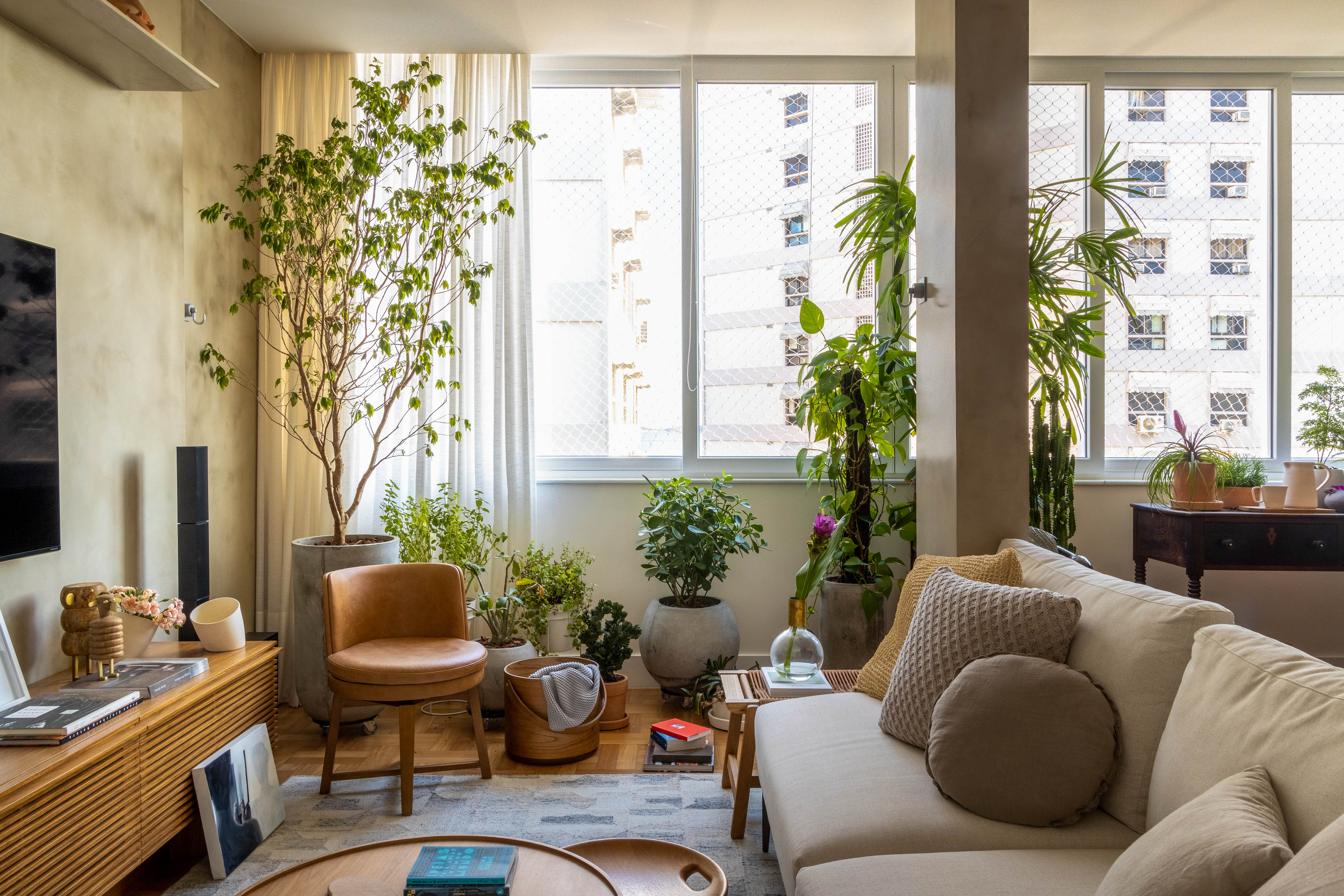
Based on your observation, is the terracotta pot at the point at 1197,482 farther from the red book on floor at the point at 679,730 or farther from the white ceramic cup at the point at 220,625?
the white ceramic cup at the point at 220,625

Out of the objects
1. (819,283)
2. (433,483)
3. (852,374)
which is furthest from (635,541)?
(819,283)

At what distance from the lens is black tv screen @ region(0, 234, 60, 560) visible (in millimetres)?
2119

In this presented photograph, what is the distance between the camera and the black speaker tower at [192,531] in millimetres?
2793

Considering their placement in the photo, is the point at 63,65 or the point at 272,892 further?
the point at 63,65

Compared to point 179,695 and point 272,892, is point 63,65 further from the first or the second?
point 272,892

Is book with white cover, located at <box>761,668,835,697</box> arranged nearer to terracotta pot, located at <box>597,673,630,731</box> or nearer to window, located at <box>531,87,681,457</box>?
terracotta pot, located at <box>597,673,630,731</box>

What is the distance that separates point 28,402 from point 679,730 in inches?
85.1

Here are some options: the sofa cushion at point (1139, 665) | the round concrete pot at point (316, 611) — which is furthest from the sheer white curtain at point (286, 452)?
the sofa cushion at point (1139, 665)

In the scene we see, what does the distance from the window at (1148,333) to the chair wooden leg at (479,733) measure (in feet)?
10.9

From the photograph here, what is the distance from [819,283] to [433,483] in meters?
1.98

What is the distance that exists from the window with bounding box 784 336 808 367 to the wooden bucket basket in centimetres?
181

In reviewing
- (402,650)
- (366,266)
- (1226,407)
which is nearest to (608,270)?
(366,266)

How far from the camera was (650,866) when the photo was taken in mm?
1694

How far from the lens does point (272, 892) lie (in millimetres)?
1346
